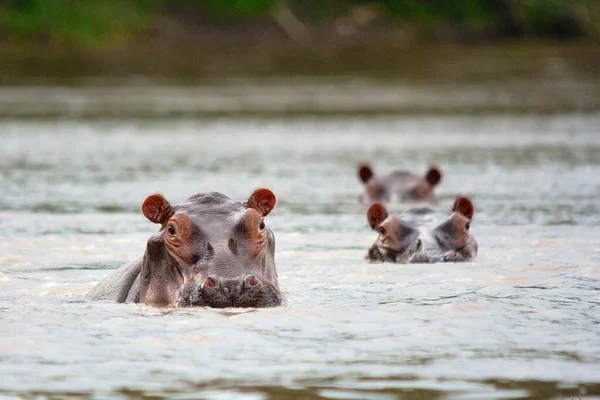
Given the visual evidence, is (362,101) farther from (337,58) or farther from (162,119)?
(337,58)

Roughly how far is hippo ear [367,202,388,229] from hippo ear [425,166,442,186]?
177 inches

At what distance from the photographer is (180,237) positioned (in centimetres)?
803

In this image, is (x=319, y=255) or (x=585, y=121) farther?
(x=585, y=121)

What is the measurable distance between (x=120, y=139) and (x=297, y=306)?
16.8m

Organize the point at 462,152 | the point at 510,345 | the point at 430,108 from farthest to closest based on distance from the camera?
the point at 430,108 < the point at 462,152 < the point at 510,345

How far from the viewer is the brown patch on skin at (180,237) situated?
7.95m

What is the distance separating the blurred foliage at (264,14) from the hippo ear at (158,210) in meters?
34.7

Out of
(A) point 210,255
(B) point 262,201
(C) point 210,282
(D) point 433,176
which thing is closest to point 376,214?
(B) point 262,201

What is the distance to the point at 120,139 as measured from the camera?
81.8ft

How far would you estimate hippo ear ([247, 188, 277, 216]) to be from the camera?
8266 mm

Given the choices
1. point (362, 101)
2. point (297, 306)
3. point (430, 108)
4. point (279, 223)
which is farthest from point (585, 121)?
point (297, 306)

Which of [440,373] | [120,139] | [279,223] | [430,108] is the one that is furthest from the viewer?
[430,108]

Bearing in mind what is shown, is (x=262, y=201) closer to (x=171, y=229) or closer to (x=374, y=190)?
(x=171, y=229)

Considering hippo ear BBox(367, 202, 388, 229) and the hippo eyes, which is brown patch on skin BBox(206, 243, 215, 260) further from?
hippo ear BBox(367, 202, 388, 229)
